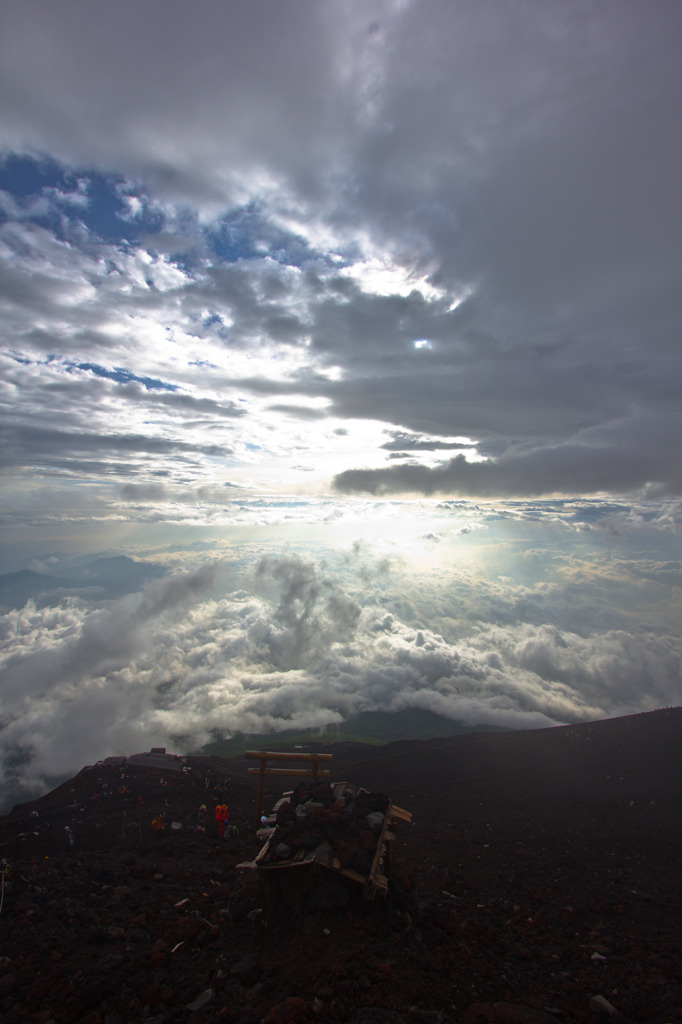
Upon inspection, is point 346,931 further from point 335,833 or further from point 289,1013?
point 289,1013

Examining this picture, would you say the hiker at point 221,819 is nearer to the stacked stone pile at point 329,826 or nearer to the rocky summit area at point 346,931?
the rocky summit area at point 346,931

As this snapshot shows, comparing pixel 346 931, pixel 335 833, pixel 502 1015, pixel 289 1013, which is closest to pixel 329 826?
pixel 335 833

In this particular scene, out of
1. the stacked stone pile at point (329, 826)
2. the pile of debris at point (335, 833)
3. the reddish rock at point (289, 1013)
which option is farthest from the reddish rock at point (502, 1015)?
the stacked stone pile at point (329, 826)

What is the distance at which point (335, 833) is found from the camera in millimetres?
13031

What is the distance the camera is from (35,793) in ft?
401

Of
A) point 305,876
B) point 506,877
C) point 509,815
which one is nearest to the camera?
point 305,876

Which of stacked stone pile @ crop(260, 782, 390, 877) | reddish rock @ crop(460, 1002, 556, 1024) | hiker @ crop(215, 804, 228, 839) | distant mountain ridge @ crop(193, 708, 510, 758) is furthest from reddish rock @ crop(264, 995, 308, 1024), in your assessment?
distant mountain ridge @ crop(193, 708, 510, 758)

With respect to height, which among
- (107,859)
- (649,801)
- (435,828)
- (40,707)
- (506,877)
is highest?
(107,859)

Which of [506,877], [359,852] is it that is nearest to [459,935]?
Answer: [359,852]

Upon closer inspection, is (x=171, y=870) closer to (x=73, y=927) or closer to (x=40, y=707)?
(x=73, y=927)

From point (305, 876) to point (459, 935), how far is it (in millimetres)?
4930

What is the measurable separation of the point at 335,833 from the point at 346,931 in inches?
92.7

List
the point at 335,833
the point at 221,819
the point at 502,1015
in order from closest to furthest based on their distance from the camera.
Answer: the point at 502,1015 < the point at 335,833 < the point at 221,819

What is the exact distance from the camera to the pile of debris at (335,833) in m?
11.8
